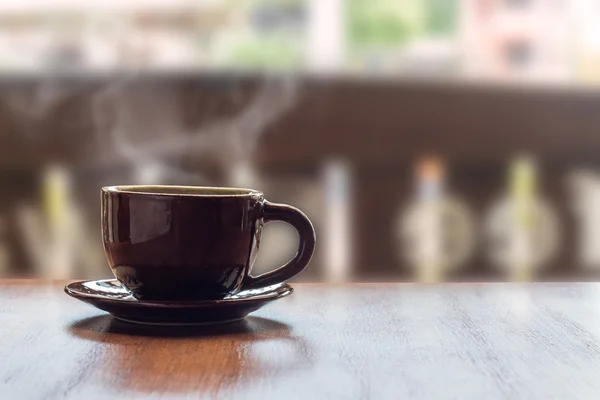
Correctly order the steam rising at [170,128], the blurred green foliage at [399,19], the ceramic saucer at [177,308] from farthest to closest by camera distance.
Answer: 1. the blurred green foliage at [399,19]
2. the steam rising at [170,128]
3. the ceramic saucer at [177,308]

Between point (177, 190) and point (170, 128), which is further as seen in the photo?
point (170, 128)

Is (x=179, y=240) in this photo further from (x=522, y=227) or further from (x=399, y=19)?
(x=399, y=19)

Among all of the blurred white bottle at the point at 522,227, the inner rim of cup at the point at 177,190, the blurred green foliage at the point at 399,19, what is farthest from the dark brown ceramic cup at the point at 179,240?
the blurred green foliage at the point at 399,19

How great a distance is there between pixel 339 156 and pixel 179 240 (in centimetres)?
106

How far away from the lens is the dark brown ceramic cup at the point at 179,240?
59 cm

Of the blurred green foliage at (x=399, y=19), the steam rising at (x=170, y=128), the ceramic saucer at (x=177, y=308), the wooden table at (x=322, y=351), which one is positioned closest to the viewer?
the wooden table at (x=322, y=351)

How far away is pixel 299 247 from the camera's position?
2.09 ft

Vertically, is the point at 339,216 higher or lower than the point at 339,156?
lower

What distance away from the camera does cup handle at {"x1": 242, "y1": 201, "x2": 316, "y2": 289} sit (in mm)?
634

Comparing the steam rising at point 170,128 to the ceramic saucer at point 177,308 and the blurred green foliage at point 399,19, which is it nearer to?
the blurred green foliage at point 399,19

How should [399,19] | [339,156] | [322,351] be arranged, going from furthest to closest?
[399,19] → [339,156] → [322,351]

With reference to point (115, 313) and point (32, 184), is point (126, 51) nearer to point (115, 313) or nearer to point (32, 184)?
point (32, 184)

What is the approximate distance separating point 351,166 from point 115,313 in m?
1.06

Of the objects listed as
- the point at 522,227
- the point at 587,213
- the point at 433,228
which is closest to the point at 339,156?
the point at 433,228
